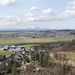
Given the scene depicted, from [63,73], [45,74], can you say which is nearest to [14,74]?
[45,74]

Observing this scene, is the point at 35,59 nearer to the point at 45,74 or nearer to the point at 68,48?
the point at 45,74

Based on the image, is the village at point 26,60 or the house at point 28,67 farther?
the village at point 26,60

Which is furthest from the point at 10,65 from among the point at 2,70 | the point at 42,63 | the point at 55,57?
the point at 55,57

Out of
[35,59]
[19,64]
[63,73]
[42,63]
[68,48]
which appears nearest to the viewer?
[63,73]

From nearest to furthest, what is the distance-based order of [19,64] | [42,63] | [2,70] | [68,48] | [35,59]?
1. [2,70]
2. [42,63]
3. [19,64]
4. [35,59]
5. [68,48]

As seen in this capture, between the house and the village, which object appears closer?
the house

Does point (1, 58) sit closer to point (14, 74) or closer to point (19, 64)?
point (19, 64)

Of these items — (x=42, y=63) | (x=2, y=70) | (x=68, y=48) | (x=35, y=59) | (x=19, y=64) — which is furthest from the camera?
(x=68, y=48)

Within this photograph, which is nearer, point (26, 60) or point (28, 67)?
point (28, 67)

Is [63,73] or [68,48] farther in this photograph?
[68,48]
